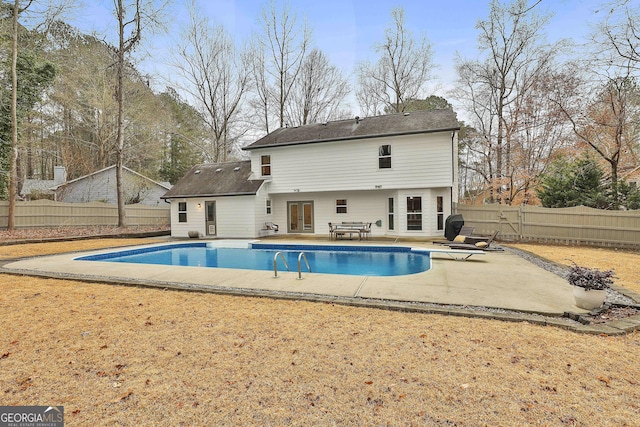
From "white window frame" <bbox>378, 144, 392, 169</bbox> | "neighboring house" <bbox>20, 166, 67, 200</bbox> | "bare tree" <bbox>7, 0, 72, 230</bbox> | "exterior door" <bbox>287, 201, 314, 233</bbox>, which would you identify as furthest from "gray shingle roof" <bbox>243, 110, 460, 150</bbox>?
"neighboring house" <bbox>20, 166, 67, 200</bbox>

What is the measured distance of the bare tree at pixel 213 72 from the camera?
2200cm

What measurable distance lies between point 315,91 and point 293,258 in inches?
746

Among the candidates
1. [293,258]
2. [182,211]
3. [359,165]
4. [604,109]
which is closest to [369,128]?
[359,165]

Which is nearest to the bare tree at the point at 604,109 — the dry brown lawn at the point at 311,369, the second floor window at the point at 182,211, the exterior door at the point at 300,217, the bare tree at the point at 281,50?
the exterior door at the point at 300,217

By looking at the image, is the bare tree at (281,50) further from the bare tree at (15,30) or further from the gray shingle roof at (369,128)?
the bare tree at (15,30)

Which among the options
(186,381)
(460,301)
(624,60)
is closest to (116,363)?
(186,381)

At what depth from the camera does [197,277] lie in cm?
670

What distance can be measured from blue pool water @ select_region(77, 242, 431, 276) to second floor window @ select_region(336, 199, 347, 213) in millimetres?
4345

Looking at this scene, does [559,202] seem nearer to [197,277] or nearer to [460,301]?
[460,301]

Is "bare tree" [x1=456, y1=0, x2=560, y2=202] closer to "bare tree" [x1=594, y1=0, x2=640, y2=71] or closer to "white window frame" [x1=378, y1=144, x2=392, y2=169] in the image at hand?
"bare tree" [x1=594, y1=0, x2=640, y2=71]

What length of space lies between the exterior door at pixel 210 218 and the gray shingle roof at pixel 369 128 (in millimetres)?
3879

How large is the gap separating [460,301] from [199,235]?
49.5 ft

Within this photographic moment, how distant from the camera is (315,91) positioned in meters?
25.5

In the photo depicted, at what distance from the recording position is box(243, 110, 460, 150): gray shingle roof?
557 inches
